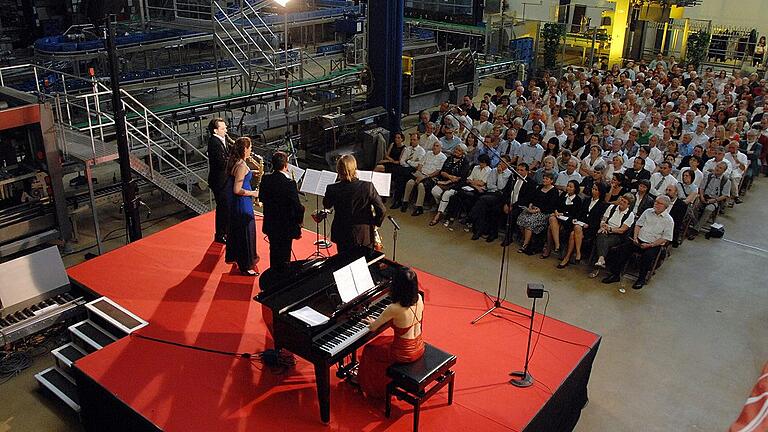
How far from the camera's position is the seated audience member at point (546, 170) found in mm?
8734

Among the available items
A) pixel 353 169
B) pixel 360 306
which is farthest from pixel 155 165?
pixel 360 306

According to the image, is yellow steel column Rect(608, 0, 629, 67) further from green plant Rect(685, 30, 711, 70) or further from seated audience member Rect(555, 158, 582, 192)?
seated audience member Rect(555, 158, 582, 192)

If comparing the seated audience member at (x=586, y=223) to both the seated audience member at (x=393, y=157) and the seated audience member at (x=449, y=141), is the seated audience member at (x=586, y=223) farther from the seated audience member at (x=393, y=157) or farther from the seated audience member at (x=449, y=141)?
the seated audience member at (x=393, y=157)

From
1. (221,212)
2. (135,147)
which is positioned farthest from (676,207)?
(135,147)

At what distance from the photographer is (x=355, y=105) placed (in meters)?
12.7

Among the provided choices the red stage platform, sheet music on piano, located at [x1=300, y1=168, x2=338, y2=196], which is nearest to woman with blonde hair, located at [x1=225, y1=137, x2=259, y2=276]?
the red stage platform

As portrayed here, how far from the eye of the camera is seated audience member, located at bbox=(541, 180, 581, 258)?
8375 millimetres

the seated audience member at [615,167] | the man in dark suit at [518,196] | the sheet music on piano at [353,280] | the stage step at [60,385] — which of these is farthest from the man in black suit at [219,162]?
the seated audience member at [615,167]

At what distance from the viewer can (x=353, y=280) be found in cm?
486

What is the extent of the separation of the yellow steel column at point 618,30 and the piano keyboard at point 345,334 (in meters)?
18.3

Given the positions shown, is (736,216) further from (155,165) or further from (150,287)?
(155,165)

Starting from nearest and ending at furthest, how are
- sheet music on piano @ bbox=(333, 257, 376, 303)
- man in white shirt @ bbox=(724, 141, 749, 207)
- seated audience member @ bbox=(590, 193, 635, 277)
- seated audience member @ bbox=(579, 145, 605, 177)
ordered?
sheet music on piano @ bbox=(333, 257, 376, 303) < seated audience member @ bbox=(590, 193, 635, 277) < seated audience member @ bbox=(579, 145, 605, 177) < man in white shirt @ bbox=(724, 141, 749, 207)

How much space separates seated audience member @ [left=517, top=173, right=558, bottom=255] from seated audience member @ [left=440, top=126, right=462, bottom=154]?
7.09ft

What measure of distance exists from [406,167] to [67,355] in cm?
564
